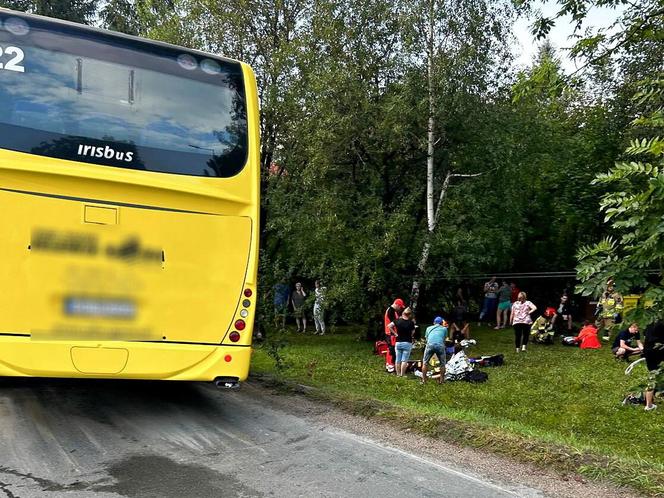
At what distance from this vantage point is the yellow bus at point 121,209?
6129 mm

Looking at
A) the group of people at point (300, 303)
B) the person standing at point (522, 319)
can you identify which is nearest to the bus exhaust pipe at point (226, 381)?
the group of people at point (300, 303)

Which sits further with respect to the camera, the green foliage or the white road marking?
the white road marking

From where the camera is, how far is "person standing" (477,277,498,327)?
22.1m

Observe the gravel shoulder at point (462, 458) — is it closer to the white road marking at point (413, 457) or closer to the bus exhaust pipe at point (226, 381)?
the white road marking at point (413, 457)

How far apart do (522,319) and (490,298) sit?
6.11m

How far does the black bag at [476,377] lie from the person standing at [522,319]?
4.15 metres

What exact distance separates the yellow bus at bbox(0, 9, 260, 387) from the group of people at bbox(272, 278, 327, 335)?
178 inches

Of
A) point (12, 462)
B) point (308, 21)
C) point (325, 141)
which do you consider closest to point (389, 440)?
point (12, 462)

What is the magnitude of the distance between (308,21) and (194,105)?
12.5 metres

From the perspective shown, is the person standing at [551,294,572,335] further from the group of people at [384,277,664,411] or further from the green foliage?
the green foliage

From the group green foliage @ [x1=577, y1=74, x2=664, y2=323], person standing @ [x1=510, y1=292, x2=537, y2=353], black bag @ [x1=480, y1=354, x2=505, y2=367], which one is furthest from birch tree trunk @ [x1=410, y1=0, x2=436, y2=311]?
green foliage @ [x1=577, y1=74, x2=664, y2=323]

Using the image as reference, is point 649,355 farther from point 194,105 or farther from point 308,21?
point 308,21

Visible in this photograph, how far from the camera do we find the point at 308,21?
1847cm

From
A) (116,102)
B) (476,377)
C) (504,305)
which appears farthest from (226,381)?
(504,305)
